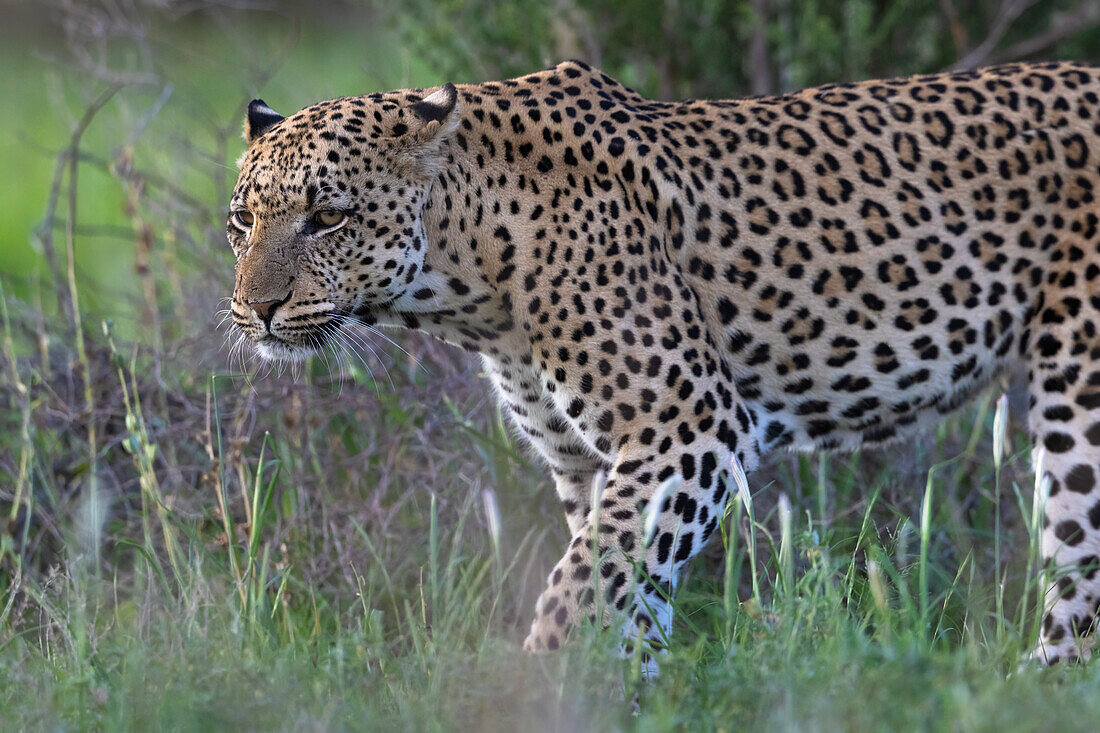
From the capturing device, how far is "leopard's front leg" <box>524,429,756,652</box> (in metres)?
4.33

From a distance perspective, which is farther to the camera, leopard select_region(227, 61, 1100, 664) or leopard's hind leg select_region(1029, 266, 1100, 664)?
leopard's hind leg select_region(1029, 266, 1100, 664)

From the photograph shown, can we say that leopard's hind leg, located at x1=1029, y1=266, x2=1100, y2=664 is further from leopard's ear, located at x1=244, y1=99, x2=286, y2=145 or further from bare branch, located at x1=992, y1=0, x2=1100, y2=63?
bare branch, located at x1=992, y1=0, x2=1100, y2=63

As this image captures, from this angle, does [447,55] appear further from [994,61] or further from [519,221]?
[519,221]

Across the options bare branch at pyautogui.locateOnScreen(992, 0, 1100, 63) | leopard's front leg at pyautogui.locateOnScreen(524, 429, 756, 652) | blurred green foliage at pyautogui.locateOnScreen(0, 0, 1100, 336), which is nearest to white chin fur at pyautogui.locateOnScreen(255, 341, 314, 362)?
leopard's front leg at pyautogui.locateOnScreen(524, 429, 756, 652)

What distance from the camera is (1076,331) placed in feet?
15.5

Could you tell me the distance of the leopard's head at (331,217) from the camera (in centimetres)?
436

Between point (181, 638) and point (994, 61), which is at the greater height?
point (994, 61)

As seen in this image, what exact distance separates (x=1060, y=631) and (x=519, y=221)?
2.49 m

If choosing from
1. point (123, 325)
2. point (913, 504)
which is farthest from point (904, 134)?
point (123, 325)

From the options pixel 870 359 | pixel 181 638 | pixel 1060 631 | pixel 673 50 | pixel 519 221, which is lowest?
pixel 1060 631

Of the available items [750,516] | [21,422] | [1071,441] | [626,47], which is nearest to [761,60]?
[626,47]

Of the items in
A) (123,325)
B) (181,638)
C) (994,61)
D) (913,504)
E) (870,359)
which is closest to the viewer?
(181,638)

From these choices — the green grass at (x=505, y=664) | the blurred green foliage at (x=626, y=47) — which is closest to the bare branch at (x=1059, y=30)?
the blurred green foliage at (x=626, y=47)

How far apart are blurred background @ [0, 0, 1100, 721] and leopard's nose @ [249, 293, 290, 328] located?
0.53 meters
